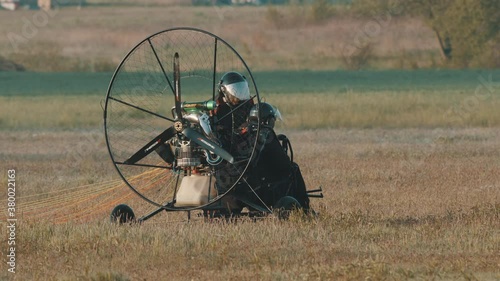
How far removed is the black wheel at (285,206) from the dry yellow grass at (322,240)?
0.13 m

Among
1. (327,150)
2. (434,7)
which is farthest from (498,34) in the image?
(327,150)

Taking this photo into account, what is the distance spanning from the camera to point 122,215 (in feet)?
49.6

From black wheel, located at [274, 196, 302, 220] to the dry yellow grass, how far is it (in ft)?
0.43

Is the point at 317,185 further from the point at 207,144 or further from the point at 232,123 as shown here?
the point at 207,144

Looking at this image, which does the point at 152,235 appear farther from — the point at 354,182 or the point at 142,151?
the point at 354,182

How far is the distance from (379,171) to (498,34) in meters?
46.7

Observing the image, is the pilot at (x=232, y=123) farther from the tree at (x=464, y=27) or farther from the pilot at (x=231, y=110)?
the tree at (x=464, y=27)

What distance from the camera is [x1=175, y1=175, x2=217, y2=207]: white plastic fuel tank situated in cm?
1438

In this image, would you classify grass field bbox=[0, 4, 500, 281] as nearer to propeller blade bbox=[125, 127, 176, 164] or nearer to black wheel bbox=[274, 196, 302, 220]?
black wheel bbox=[274, 196, 302, 220]

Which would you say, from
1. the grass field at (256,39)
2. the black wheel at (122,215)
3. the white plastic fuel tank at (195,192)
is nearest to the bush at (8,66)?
the grass field at (256,39)

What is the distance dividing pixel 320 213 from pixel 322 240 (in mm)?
1884

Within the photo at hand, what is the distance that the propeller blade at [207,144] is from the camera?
13.9 m

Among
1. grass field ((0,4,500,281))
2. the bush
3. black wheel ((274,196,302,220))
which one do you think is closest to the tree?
grass field ((0,4,500,281))

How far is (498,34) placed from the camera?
6731 cm
